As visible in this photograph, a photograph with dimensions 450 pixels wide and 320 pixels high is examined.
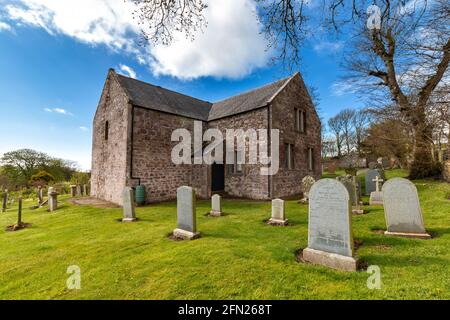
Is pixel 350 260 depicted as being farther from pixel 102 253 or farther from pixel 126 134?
pixel 126 134

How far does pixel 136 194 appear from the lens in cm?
1152

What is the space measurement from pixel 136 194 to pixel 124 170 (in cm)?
157

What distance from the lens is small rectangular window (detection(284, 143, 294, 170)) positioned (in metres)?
14.0

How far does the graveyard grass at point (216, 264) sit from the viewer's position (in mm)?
3074

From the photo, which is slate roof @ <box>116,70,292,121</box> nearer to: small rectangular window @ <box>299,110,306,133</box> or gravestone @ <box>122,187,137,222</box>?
small rectangular window @ <box>299,110,306,133</box>

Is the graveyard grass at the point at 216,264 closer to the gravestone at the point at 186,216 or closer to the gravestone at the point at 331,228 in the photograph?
the gravestone at the point at 331,228

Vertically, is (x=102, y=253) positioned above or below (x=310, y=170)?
below

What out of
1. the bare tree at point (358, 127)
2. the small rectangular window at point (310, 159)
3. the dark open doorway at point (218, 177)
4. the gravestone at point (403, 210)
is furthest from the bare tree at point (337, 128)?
the gravestone at point (403, 210)

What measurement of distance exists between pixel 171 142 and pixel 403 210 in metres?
12.3

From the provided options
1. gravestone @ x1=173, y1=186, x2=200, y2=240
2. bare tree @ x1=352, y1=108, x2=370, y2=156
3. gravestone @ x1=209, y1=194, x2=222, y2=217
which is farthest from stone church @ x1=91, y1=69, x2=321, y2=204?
bare tree @ x1=352, y1=108, x2=370, y2=156

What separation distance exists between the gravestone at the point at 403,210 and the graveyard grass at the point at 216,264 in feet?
1.21

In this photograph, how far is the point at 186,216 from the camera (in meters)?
6.10

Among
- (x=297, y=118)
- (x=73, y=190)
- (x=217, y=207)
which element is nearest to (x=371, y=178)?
(x=297, y=118)
